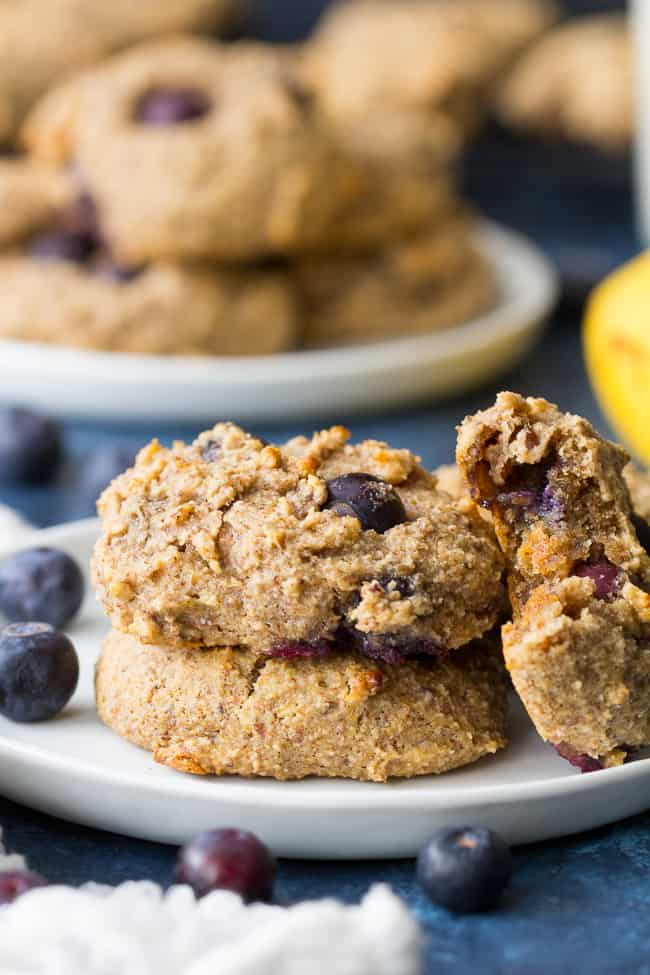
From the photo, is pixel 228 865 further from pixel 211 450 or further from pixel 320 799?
pixel 211 450

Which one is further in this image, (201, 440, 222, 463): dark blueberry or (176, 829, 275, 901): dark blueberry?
(201, 440, 222, 463): dark blueberry

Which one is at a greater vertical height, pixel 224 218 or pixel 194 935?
pixel 194 935

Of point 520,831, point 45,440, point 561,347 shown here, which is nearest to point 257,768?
point 520,831

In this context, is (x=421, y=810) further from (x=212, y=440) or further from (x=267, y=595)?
(x=212, y=440)

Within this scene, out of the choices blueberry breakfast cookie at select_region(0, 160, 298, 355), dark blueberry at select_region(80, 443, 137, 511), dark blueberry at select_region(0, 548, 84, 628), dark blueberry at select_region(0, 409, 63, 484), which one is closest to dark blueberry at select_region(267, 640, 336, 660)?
dark blueberry at select_region(0, 548, 84, 628)

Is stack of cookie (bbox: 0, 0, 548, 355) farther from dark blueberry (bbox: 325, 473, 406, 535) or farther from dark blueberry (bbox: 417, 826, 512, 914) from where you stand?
dark blueberry (bbox: 417, 826, 512, 914)

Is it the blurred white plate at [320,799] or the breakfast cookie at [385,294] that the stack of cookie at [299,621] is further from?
the breakfast cookie at [385,294]

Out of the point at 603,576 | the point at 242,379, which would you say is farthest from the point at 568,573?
→ the point at 242,379
